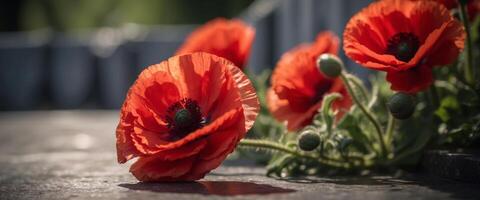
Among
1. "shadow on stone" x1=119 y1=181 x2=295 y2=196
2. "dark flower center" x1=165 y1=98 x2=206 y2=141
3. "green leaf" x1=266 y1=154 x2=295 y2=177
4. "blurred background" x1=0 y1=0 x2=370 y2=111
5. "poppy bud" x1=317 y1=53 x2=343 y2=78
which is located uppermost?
"blurred background" x1=0 y1=0 x2=370 y2=111

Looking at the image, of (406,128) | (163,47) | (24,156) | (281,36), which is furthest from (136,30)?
(406,128)

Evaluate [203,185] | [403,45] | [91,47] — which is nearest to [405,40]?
[403,45]

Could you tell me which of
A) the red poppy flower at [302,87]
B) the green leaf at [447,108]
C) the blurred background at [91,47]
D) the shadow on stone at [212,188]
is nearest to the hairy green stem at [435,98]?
the green leaf at [447,108]

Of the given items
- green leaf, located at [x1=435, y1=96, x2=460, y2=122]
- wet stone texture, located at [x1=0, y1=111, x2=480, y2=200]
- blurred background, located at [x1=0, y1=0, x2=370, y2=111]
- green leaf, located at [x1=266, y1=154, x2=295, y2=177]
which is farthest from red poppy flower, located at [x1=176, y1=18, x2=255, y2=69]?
blurred background, located at [x1=0, y1=0, x2=370, y2=111]

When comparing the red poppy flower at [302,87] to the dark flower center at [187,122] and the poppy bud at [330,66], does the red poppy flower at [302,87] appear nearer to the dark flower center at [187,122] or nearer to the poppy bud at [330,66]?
the poppy bud at [330,66]

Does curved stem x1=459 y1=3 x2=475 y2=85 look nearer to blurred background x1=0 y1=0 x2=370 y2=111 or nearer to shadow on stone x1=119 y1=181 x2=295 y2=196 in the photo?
shadow on stone x1=119 y1=181 x2=295 y2=196

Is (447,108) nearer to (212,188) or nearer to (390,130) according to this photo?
(390,130)
